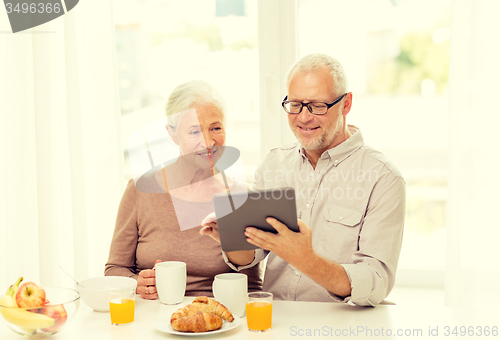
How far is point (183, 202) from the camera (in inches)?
62.6

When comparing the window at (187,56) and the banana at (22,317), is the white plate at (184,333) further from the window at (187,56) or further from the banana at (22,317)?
the window at (187,56)

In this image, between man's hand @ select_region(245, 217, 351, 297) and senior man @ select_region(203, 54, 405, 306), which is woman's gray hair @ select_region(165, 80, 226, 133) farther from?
man's hand @ select_region(245, 217, 351, 297)

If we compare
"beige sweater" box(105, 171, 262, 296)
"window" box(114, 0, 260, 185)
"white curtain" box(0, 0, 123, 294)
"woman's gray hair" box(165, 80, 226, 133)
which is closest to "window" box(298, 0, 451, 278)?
"window" box(114, 0, 260, 185)

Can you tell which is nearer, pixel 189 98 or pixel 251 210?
pixel 251 210

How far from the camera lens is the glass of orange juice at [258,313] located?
1005 mm

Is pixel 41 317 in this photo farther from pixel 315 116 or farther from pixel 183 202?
pixel 315 116

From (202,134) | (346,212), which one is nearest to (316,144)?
(346,212)

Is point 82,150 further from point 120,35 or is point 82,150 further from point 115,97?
point 120,35

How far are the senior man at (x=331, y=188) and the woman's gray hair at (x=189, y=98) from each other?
25 centimetres

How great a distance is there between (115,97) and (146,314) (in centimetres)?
133

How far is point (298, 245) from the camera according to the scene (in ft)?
3.74

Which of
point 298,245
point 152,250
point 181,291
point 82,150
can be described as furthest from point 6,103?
point 298,245

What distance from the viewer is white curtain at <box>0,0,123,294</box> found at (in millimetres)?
2199

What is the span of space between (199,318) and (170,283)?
0.22m
